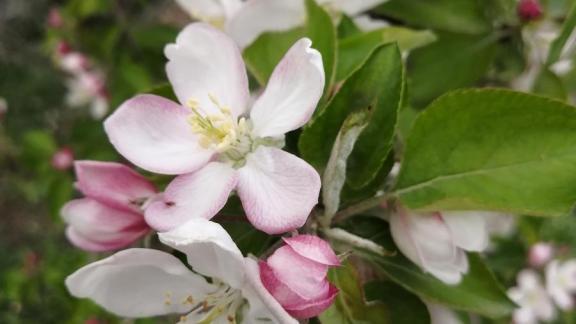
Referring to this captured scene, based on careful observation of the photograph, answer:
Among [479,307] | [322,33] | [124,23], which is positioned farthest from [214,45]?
[124,23]

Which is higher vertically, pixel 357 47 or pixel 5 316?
pixel 357 47

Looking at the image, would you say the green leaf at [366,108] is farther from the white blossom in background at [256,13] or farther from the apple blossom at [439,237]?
the white blossom in background at [256,13]

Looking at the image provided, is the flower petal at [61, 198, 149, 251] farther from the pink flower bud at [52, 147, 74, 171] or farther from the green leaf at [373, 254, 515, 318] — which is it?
the pink flower bud at [52, 147, 74, 171]

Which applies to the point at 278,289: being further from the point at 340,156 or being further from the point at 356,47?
the point at 356,47

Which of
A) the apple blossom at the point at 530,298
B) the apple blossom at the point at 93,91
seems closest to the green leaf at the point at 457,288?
the apple blossom at the point at 530,298

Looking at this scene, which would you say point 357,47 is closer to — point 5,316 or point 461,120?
point 461,120

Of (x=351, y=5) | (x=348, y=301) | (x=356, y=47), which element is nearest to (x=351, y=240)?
(x=348, y=301)
